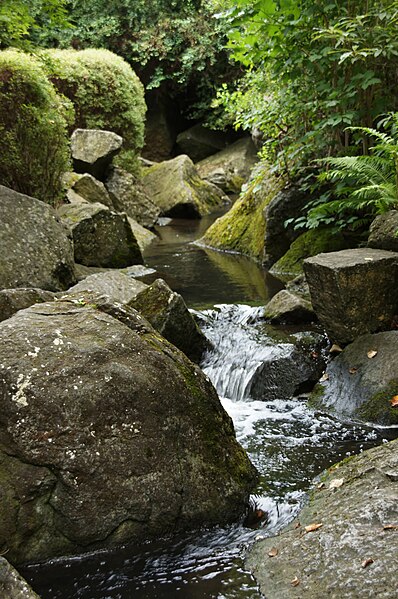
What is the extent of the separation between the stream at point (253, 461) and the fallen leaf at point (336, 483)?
198 mm

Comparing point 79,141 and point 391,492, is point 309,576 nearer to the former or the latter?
point 391,492

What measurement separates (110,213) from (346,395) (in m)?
5.21

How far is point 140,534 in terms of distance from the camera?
2.99 meters

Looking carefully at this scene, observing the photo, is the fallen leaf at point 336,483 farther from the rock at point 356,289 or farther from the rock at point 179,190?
the rock at point 179,190

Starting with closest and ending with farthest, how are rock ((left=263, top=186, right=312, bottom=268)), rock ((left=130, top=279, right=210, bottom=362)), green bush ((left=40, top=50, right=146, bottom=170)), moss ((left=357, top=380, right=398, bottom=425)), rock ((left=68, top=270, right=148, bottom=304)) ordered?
1. moss ((left=357, top=380, right=398, bottom=425))
2. rock ((left=130, top=279, right=210, bottom=362))
3. rock ((left=68, top=270, right=148, bottom=304))
4. rock ((left=263, top=186, right=312, bottom=268))
5. green bush ((left=40, top=50, right=146, bottom=170))

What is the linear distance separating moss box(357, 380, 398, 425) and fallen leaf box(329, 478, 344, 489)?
1136 mm

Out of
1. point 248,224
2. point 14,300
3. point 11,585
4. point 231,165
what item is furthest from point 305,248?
point 231,165

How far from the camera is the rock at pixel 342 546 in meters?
2.43

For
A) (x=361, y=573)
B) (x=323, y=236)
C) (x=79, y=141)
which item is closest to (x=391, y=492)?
(x=361, y=573)

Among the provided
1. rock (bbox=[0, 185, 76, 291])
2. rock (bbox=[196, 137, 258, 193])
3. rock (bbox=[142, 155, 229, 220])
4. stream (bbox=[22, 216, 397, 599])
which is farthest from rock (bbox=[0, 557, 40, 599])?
rock (bbox=[196, 137, 258, 193])

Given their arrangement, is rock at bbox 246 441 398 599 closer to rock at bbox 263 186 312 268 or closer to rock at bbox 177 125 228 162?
rock at bbox 263 186 312 268

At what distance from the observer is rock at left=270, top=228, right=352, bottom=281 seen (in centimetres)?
749

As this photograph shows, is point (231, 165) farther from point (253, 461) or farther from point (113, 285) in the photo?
point (253, 461)

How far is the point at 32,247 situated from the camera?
6.41m
